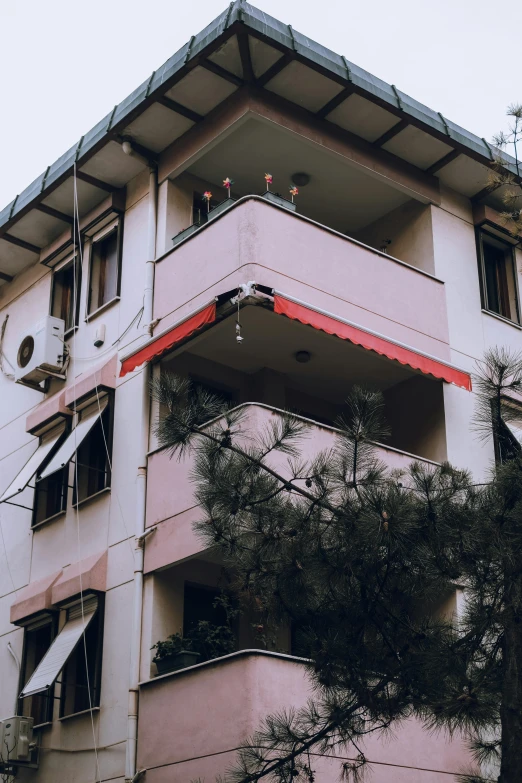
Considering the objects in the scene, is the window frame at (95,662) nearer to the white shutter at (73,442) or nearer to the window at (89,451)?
the window at (89,451)

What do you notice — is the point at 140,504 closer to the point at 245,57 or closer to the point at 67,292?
the point at 67,292

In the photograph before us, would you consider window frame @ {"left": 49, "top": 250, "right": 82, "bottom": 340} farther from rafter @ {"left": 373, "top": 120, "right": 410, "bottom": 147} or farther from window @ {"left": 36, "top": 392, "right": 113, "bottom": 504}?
rafter @ {"left": 373, "top": 120, "right": 410, "bottom": 147}

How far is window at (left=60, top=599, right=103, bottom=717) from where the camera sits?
15703 millimetres

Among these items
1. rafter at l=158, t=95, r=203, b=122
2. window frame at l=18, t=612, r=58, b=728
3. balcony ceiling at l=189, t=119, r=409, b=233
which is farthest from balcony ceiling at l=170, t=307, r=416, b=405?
window frame at l=18, t=612, r=58, b=728

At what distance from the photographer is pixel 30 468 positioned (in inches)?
705

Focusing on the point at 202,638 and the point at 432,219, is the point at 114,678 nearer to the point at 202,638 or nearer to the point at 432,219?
the point at 202,638

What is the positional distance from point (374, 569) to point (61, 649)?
22.7 ft

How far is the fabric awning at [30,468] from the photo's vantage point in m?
17.6

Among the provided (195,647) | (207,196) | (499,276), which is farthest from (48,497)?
(499,276)

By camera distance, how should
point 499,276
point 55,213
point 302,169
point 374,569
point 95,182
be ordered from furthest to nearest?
1. point 499,276
2. point 55,213
3. point 95,182
4. point 302,169
5. point 374,569

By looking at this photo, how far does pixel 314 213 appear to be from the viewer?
18969 millimetres

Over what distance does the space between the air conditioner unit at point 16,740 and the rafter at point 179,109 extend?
8311mm

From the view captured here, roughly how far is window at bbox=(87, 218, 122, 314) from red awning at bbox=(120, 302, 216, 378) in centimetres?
221

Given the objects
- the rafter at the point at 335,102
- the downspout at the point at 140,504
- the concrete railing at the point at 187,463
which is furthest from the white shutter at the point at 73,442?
the rafter at the point at 335,102
